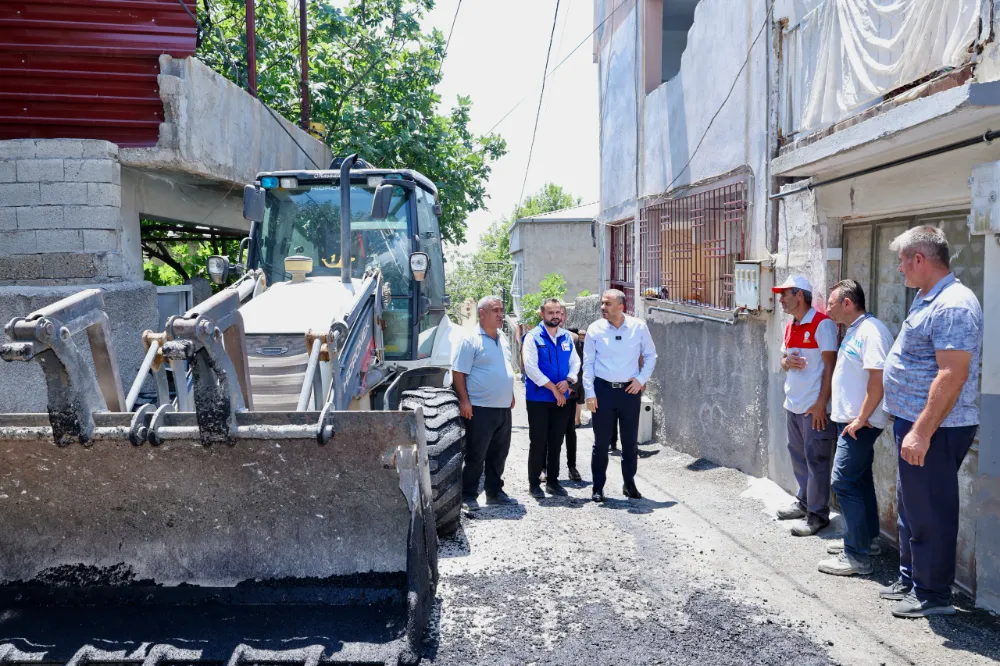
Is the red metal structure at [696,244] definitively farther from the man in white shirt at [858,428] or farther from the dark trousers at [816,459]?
the man in white shirt at [858,428]

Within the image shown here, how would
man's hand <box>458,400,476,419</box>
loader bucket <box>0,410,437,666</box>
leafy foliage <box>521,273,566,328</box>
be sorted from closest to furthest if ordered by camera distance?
loader bucket <box>0,410,437,666</box>, man's hand <box>458,400,476,419</box>, leafy foliage <box>521,273,566,328</box>

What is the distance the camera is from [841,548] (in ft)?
18.3

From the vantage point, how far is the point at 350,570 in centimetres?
411

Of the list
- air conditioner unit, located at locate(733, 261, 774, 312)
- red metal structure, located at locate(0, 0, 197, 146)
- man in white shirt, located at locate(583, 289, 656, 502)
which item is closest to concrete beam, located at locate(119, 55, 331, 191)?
red metal structure, located at locate(0, 0, 197, 146)

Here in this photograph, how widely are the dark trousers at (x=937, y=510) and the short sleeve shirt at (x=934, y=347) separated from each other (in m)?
0.11

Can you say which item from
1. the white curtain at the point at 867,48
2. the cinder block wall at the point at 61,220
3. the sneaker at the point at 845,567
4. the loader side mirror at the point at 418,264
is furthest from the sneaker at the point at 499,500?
the white curtain at the point at 867,48

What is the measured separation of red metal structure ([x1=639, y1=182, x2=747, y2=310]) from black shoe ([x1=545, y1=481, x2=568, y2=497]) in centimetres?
268

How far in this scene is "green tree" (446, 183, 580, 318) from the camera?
136ft

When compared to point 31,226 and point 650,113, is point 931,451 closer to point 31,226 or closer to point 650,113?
point 31,226

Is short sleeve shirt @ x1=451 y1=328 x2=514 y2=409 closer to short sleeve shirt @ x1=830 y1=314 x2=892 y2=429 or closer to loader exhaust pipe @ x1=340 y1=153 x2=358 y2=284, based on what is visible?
loader exhaust pipe @ x1=340 y1=153 x2=358 y2=284

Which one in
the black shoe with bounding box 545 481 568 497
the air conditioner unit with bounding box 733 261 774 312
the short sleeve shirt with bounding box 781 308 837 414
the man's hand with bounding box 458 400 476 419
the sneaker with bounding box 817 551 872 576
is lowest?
the black shoe with bounding box 545 481 568 497

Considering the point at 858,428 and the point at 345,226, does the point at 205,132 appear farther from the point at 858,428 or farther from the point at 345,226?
the point at 858,428

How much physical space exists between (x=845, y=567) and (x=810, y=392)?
1.32m

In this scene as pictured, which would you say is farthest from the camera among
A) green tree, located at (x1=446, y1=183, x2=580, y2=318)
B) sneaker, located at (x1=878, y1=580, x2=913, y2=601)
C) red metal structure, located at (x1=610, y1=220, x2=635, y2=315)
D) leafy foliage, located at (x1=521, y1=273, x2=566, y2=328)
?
green tree, located at (x1=446, y1=183, x2=580, y2=318)
